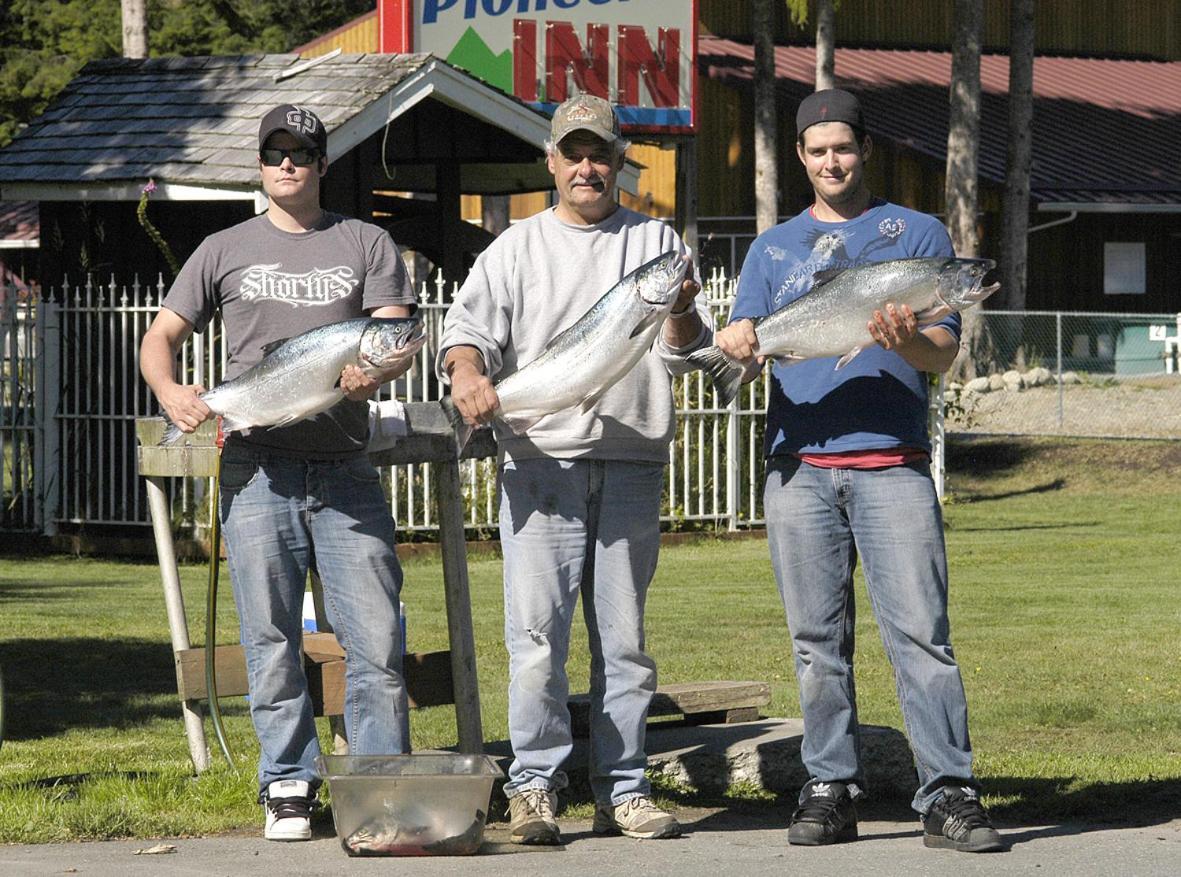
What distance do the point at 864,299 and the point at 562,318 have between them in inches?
37.1

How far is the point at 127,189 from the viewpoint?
15719mm

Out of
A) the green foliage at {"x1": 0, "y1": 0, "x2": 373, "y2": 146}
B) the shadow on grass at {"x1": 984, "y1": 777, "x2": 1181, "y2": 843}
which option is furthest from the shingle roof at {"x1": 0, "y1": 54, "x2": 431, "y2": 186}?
the green foliage at {"x1": 0, "y1": 0, "x2": 373, "y2": 146}

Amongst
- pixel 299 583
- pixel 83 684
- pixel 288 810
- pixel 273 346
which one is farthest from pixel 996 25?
pixel 288 810

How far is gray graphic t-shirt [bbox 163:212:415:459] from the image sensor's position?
602 cm

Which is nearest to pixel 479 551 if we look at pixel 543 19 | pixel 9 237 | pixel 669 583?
pixel 669 583

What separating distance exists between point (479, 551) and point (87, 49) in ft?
91.6

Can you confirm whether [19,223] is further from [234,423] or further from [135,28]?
[234,423]

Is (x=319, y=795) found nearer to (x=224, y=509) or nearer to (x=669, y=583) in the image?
(x=224, y=509)

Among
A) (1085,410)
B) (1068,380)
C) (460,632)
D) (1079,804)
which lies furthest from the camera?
(1068,380)

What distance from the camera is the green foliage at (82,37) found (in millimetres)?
39750

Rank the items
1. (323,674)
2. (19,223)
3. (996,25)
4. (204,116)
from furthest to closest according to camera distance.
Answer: (996,25) < (19,223) < (204,116) < (323,674)

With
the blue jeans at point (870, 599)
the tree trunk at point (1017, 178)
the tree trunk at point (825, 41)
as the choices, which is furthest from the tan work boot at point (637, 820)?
the tree trunk at point (1017, 178)

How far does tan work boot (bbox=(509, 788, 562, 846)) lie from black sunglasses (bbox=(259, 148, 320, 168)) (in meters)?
2.02

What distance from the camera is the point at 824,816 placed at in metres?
6.02
